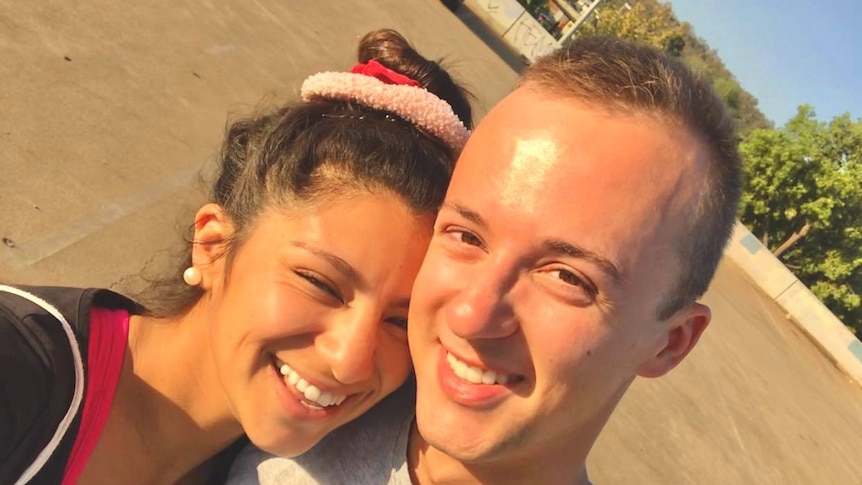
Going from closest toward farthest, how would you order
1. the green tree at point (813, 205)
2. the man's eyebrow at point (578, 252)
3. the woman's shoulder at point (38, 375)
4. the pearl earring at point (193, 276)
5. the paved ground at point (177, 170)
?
the woman's shoulder at point (38, 375), the man's eyebrow at point (578, 252), the pearl earring at point (193, 276), the paved ground at point (177, 170), the green tree at point (813, 205)

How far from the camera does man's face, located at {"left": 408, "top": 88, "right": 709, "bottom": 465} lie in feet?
5.15

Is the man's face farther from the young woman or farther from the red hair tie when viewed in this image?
the red hair tie

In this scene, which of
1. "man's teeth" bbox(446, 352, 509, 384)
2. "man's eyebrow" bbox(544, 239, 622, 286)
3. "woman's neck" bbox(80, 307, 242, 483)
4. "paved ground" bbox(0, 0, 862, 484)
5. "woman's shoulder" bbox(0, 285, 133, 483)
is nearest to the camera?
"woman's shoulder" bbox(0, 285, 133, 483)

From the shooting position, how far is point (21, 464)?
4.76 ft

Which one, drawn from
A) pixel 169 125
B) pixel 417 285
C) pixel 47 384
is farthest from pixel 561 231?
pixel 169 125

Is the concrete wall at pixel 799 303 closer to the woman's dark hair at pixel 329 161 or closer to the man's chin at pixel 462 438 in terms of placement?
the woman's dark hair at pixel 329 161

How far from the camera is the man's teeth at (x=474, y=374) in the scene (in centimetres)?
166

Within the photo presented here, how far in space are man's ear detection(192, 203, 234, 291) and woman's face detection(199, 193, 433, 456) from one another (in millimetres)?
190

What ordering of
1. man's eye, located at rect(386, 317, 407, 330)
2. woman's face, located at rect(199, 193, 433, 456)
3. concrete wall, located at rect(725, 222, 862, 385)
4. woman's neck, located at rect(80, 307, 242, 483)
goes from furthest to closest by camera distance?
1. concrete wall, located at rect(725, 222, 862, 385)
2. woman's neck, located at rect(80, 307, 242, 483)
3. man's eye, located at rect(386, 317, 407, 330)
4. woman's face, located at rect(199, 193, 433, 456)

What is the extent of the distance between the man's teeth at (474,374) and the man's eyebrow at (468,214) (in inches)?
13.4

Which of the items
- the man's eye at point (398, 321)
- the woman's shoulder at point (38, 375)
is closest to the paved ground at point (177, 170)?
the woman's shoulder at point (38, 375)

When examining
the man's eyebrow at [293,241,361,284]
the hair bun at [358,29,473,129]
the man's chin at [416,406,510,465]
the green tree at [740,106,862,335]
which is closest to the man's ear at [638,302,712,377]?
the man's chin at [416,406,510,465]

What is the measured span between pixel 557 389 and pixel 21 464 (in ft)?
3.99

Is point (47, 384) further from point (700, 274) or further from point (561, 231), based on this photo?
point (700, 274)
